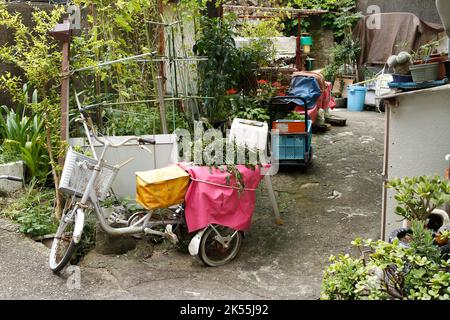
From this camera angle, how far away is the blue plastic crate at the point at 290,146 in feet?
24.1

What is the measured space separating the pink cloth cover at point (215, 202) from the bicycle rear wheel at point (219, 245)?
0.16 m

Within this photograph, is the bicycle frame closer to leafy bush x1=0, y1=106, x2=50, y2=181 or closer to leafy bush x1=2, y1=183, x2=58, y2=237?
leafy bush x1=2, y1=183, x2=58, y2=237

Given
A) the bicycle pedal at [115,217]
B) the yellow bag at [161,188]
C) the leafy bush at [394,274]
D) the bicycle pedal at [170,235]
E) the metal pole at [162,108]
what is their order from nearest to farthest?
1. the leafy bush at [394,274]
2. the yellow bag at [161,188]
3. the bicycle pedal at [170,235]
4. the bicycle pedal at [115,217]
5. the metal pole at [162,108]

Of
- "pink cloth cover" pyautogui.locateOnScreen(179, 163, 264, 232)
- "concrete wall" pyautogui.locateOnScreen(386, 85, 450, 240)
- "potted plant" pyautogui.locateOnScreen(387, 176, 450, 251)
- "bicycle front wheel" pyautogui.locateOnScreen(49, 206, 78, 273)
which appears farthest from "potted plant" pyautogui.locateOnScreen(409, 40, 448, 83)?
"bicycle front wheel" pyautogui.locateOnScreen(49, 206, 78, 273)

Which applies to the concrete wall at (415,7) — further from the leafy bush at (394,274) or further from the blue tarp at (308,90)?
the leafy bush at (394,274)

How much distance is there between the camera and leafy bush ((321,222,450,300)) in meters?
2.68

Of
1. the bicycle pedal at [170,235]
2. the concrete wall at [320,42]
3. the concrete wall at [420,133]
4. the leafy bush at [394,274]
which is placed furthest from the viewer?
the concrete wall at [320,42]

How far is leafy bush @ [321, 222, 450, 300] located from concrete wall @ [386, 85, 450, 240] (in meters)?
1.49

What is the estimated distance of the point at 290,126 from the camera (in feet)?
24.3

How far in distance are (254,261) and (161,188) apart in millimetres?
1339

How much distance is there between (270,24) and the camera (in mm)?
10031

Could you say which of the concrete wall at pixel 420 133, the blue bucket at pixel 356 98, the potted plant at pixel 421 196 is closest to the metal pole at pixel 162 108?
the concrete wall at pixel 420 133

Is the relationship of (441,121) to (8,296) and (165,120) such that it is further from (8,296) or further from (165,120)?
(8,296)

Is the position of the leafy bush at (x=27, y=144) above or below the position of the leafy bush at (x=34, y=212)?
above
